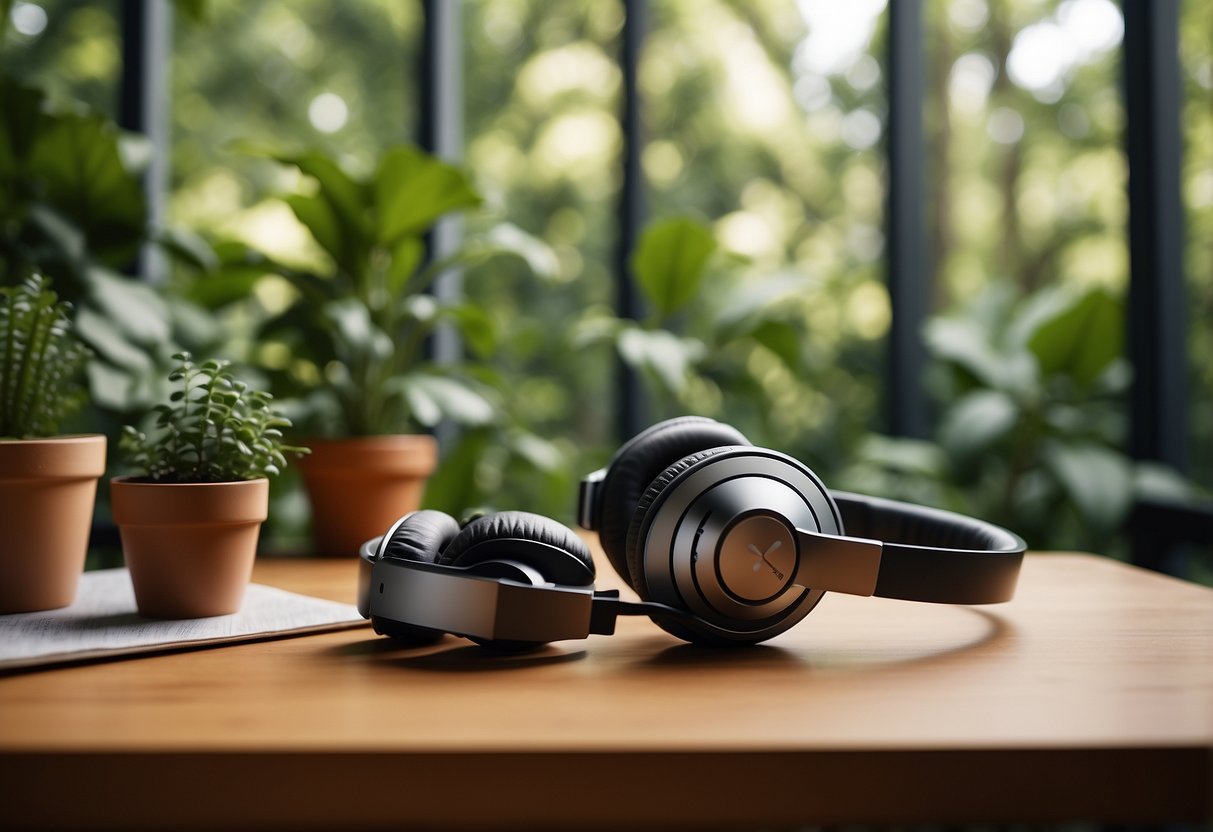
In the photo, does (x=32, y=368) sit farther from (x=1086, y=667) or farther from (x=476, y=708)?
(x=1086, y=667)

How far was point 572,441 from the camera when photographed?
3.65 metres

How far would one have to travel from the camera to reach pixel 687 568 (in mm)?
595

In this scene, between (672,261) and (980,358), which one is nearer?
(672,261)

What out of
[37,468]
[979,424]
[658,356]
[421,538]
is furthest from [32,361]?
[979,424]

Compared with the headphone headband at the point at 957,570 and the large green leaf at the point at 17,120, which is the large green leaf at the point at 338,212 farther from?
the headphone headband at the point at 957,570

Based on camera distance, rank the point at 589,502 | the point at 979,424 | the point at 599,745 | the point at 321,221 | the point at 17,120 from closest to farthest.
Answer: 1. the point at 599,745
2. the point at 589,502
3. the point at 17,120
4. the point at 321,221
5. the point at 979,424

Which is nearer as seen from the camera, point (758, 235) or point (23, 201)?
point (23, 201)

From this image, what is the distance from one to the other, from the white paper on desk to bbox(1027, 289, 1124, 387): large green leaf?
138 cm

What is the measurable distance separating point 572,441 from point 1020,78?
83.5 inches

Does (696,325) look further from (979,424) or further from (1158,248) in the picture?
(1158,248)

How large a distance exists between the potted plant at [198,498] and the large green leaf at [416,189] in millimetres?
551

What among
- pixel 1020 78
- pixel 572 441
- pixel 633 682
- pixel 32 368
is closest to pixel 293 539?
pixel 32 368

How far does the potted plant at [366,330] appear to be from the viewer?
1.17 meters

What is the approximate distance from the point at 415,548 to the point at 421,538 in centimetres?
1
